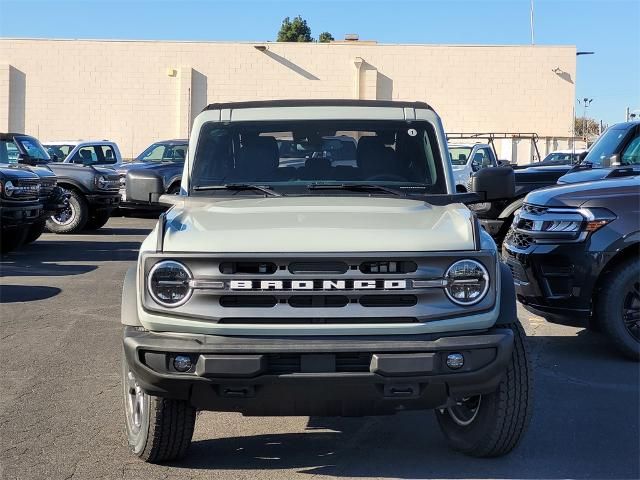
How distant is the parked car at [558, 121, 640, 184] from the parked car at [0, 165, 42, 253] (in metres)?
8.02

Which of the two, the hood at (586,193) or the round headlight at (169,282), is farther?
the hood at (586,193)

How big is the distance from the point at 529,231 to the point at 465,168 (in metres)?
14.4

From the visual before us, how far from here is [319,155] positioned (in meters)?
5.74

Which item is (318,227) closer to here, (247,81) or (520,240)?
(520,240)

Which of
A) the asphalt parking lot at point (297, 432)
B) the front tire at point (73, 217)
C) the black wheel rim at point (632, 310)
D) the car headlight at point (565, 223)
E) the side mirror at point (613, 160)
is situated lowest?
the asphalt parking lot at point (297, 432)

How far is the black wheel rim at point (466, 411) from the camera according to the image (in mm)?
4810

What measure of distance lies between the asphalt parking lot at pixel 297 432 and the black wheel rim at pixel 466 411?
19 centimetres

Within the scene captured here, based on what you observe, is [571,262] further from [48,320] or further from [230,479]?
[48,320]

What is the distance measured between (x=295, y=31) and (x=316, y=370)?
82.1 m

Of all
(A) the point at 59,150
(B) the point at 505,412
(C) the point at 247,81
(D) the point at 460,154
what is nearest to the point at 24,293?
(B) the point at 505,412

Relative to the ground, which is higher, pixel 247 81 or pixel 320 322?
pixel 247 81

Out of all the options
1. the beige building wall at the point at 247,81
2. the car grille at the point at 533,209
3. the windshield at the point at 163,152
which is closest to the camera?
the car grille at the point at 533,209

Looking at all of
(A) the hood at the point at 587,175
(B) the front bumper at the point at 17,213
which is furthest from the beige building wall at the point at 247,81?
(A) the hood at the point at 587,175

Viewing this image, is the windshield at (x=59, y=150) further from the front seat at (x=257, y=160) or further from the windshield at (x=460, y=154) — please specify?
the front seat at (x=257, y=160)
